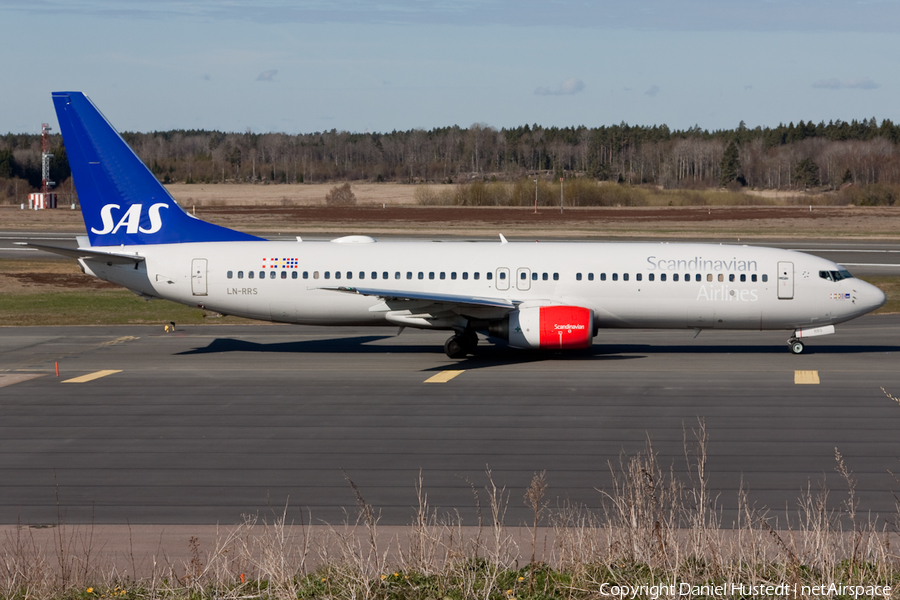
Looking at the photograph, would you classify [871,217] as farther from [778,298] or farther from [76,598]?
[76,598]

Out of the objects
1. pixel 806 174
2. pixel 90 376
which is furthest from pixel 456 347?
pixel 806 174

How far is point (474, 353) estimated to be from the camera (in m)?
30.1

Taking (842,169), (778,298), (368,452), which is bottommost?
(368,452)

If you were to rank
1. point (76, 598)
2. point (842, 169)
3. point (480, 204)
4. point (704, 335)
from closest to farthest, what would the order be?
point (76, 598)
point (704, 335)
point (480, 204)
point (842, 169)

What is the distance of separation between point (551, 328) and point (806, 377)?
24.4 feet

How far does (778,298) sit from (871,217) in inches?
3447

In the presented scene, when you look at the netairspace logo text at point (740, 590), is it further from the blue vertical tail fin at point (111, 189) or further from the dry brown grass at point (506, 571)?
the blue vertical tail fin at point (111, 189)

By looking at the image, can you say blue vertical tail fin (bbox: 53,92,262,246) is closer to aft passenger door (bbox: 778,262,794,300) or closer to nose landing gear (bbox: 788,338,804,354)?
aft passenger door (bbox: 778,262,794,300)

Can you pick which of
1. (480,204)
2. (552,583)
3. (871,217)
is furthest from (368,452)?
(480,204)

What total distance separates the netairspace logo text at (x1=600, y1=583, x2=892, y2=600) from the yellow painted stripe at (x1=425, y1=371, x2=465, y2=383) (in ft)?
54.4

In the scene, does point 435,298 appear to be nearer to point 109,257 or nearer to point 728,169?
point 109,257

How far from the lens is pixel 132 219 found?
30641 mm

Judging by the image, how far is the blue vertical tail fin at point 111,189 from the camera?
30438 millimetres

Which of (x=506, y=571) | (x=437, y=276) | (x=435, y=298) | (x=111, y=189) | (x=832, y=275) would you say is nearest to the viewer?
(x=506, y=571)
